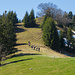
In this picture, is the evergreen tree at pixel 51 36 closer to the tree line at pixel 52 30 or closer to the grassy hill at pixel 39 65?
the tree line at pixel 52 30

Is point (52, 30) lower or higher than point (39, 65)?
higher

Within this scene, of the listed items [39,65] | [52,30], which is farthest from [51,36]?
[39,65]

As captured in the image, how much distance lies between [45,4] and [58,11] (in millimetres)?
7608

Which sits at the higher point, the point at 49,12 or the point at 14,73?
the point at 49,12

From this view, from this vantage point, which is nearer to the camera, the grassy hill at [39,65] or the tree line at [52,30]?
the grassy hill at [39,65]

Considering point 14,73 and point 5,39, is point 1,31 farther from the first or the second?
point 14,73

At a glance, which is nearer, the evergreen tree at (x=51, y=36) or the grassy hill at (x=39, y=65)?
the grassy hill at (x=39, y=65)

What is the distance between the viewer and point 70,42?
54188 mm

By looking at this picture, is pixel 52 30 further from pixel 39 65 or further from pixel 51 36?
pixel 39 65

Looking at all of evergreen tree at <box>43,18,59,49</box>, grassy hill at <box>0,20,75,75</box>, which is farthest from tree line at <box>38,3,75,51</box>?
grassy hill at <box>0,20,75,75</box>

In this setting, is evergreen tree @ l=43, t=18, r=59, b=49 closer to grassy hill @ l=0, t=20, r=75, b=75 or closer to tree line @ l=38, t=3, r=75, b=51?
tree line @ l=38, t=3, r=75, b=51

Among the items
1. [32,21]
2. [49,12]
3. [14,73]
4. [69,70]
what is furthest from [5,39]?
[32,21]

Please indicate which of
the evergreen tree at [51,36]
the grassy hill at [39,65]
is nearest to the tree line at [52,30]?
the evergreen tree at [51,36]

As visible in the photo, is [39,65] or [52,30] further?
[52,30]
